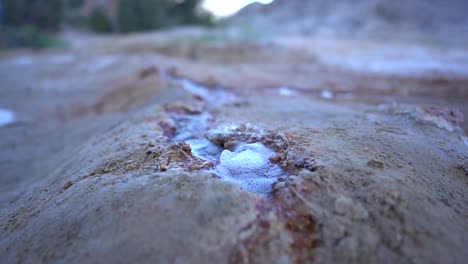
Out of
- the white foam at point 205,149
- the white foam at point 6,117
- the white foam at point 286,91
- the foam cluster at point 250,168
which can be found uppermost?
the foam cluster at point 250,168

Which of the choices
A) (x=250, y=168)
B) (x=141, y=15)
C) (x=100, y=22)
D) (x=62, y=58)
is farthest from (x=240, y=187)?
(x=100, y=22)

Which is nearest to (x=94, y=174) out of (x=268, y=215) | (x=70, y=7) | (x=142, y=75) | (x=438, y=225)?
(x=268, y=215)

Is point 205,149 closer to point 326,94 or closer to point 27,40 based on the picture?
point 326,94

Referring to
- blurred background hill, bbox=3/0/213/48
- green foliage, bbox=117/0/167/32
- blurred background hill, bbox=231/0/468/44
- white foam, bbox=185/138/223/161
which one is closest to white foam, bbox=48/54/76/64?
blurred background hill, bbox=3/0/213/48

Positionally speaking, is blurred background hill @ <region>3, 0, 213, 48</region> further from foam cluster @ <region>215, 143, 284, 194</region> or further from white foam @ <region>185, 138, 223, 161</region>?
foam cluster @ <region>215, 143, 284, 194</region>

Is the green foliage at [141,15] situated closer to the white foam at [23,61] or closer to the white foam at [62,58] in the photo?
the white foam at [62,58]

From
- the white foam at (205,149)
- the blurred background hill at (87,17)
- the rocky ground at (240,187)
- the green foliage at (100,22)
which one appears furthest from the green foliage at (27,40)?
the white foam at (205,149)

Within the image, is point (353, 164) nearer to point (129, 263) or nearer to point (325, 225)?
point (325, 225)
